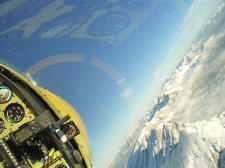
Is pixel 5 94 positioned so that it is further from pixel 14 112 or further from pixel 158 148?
pixel 158 148

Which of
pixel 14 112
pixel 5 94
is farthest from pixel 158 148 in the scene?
pixel 5 94

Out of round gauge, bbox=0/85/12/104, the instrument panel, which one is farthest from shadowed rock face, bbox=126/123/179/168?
round gauge, bbox=0/85/12/104

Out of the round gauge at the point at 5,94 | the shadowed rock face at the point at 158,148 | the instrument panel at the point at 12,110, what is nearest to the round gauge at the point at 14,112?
the instrument panel at the point at 12,110

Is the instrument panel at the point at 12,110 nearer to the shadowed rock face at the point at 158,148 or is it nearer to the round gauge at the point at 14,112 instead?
the round gauge at the point at 14,112

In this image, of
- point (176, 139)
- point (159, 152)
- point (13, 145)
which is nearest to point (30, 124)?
point (13, 145)

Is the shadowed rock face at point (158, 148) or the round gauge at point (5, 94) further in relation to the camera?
the shadowed rock face at point (158, 148)
